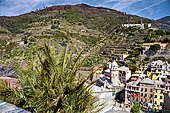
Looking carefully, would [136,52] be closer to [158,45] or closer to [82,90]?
[158,45]

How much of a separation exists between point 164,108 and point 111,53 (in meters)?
14.2

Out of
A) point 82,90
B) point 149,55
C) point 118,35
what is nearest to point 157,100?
point 149,55

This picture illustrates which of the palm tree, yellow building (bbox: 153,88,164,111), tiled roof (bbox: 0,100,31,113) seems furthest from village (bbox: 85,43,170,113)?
tiled roof (bbox: 0,100,31,113)

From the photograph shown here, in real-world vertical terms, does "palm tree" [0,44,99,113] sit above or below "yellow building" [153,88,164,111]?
above

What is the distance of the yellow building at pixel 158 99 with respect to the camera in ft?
44.5

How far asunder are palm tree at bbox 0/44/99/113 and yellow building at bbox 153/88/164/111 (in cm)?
1302

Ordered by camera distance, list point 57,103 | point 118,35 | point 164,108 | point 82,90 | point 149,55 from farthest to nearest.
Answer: point 118,35, point 149,55, point 164,108, point 82,90, point 57,103

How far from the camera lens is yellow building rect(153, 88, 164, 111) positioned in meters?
13.6

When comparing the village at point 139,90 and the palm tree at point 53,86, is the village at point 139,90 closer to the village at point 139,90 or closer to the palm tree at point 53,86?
the village at point 139,90

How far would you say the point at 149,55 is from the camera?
79.2 feet

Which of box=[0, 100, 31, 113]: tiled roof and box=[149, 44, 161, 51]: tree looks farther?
box=[149, 44, 161, 51]: tree

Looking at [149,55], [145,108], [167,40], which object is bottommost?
[145,108]

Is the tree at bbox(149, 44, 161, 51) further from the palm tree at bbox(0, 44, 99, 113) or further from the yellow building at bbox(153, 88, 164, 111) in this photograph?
the palm tree at bbox(0, 44, 99, 113)

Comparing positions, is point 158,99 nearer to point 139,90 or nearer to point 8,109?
point 139,90
